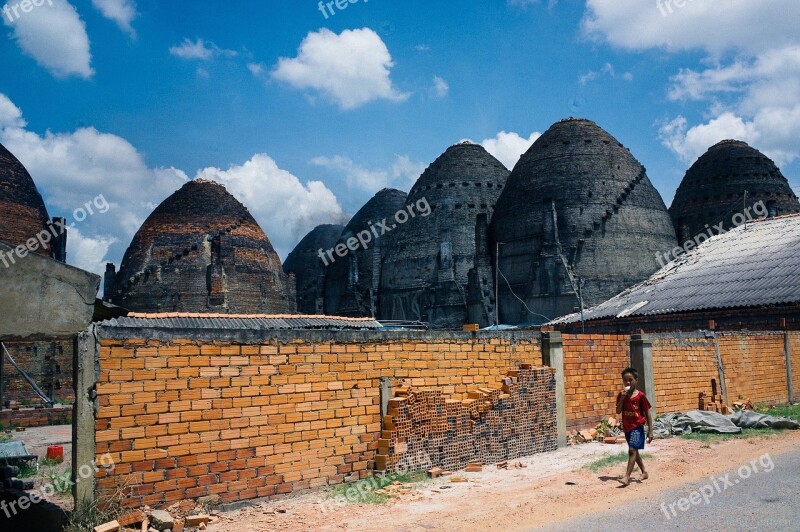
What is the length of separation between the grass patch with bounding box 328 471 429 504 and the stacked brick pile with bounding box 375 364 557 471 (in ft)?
0.56

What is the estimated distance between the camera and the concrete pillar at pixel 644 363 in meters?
11.4

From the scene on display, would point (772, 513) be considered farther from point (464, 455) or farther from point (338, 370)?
point (338, 370)

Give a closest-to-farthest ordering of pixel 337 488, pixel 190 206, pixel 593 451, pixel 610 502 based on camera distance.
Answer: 1. pixel 610 502
2. pixel 337 488
3. pixel 593 451
4. pixel 190 206

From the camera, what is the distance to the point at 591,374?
10797mm

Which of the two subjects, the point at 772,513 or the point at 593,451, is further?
Answer: the point at 593,451

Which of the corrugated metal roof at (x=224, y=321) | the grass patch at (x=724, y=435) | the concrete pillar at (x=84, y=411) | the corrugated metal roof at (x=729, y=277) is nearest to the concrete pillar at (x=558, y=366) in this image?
the grass patch at (x=724, y=435)

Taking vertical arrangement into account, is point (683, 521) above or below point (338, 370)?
below

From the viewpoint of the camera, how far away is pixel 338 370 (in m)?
7.33

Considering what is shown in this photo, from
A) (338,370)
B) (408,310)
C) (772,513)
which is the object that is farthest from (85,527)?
(408,310)

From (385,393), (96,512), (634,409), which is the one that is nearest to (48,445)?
(96,512)

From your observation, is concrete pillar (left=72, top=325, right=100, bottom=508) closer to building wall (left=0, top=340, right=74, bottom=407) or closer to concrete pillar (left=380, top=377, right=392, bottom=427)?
concrete pillar (left=380, top=377, right=392, bottom=427)

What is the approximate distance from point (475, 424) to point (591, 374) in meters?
3.32

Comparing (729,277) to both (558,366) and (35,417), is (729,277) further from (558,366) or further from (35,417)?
(35,417)

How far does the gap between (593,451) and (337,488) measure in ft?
14.2
